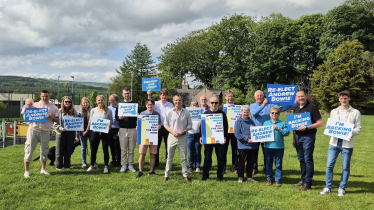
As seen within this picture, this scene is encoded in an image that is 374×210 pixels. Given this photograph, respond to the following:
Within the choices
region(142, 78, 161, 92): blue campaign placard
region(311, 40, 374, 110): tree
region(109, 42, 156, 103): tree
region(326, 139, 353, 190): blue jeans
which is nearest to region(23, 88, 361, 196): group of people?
region(326, 139, 353, 190): blue jeans

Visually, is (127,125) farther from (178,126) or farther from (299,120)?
(299,120)

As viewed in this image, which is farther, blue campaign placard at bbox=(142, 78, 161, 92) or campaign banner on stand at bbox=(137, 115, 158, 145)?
blue campaign placard at bbox=(142, 78, 161, 92)

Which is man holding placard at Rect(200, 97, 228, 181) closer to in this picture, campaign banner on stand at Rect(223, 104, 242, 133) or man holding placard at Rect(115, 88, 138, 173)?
campaign banner on stand at Rect(223, 104, 242, 133)

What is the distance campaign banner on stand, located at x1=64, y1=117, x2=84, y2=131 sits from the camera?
723 centimetres

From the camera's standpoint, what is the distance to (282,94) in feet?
22.3

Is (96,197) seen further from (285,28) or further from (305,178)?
(285,28)

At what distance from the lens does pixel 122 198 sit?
5.29 metres

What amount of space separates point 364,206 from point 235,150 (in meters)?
3.23

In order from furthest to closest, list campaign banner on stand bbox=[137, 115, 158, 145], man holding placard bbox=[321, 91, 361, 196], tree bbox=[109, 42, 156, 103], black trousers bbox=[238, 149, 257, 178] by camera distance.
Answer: tree bbox=[109, 42, 156, 103] → campaign banner on stand bbox=[137, 115, 158, 145] → black trousers bbox=[238, 149, 257, 178] → man holding placard bbox=[321, 91, 361, 196]

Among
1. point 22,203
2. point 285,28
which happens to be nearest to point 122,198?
point 22,203

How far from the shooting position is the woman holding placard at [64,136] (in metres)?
7.35

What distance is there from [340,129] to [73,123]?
6.77 meters

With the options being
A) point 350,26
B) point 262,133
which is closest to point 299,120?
point 262,133

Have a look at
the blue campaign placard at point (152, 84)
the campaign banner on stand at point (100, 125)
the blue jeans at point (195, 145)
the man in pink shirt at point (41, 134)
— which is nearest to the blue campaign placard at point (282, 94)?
the blue jeans at point (195, 145)
